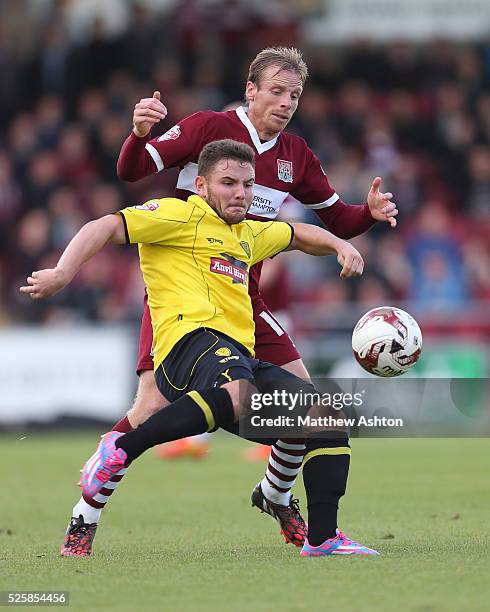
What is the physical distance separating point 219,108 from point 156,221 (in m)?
12.3

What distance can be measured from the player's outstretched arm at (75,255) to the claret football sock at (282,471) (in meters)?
1.39

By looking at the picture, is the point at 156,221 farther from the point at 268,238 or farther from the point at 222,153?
the point at 268,238

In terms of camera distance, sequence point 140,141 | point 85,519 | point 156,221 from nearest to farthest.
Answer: point 156,221, point 85,519, point 140,141

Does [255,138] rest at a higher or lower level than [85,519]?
higher

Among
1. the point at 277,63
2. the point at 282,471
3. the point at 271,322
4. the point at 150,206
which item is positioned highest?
the point at 277,63

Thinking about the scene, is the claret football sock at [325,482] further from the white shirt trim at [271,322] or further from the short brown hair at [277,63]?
the short brown hair at [277,63]

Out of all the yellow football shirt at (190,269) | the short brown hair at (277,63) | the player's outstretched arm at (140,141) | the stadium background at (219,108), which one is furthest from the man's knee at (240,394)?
the stadium background at (219,108)

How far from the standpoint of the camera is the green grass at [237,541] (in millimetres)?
4426

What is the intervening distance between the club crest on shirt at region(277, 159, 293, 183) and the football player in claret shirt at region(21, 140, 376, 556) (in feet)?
1.49

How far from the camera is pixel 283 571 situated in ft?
16.4

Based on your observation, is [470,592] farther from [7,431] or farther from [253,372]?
[7,431]

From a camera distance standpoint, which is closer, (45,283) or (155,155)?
(45,283)

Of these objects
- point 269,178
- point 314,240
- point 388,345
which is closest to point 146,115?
point 269,178

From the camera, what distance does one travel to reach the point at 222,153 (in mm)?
5730
